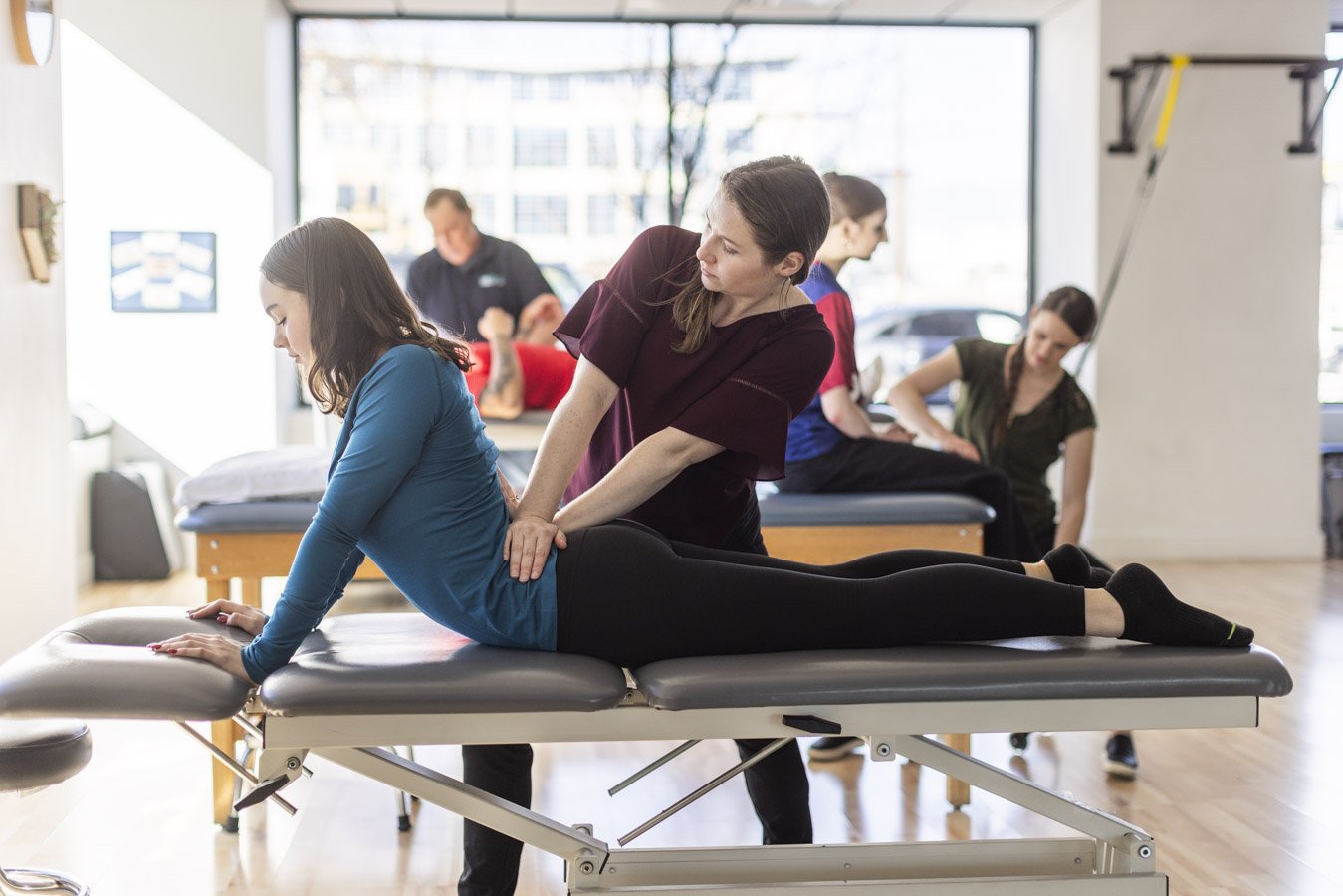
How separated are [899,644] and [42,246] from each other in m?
2.43

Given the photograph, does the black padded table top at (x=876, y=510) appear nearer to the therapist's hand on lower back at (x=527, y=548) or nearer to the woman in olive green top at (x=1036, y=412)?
the woman in olive green top at (x=1036, y=412)

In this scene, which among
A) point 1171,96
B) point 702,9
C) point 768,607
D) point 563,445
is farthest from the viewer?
point 702,9

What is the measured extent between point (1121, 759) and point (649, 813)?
993 mm

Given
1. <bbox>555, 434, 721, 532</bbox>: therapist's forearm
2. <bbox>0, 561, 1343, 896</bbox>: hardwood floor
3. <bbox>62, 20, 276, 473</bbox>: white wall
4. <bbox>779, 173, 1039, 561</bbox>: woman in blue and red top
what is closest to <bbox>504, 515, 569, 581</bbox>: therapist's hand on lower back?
<bbox>555, 434, 721, 532</bbox>: therapist's forearm

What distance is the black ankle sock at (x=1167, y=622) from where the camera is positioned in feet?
4.65

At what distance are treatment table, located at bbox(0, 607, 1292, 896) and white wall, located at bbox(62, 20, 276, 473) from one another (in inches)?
143

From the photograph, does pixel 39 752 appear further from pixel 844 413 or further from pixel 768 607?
pixel 844 413

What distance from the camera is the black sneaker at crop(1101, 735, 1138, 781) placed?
2.46 m

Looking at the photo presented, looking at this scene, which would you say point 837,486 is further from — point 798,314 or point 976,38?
point 976,38

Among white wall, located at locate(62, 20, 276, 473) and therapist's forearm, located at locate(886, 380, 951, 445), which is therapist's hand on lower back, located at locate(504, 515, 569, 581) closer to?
therapist's forearm, located at locate(886, 380, 951, 445)

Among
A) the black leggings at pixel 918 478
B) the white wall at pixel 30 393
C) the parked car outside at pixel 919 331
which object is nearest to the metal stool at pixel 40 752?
the white wall at pixel 30 393

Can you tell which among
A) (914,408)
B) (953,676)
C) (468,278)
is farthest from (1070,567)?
(468,278)

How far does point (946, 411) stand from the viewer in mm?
5430

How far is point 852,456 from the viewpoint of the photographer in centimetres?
254
